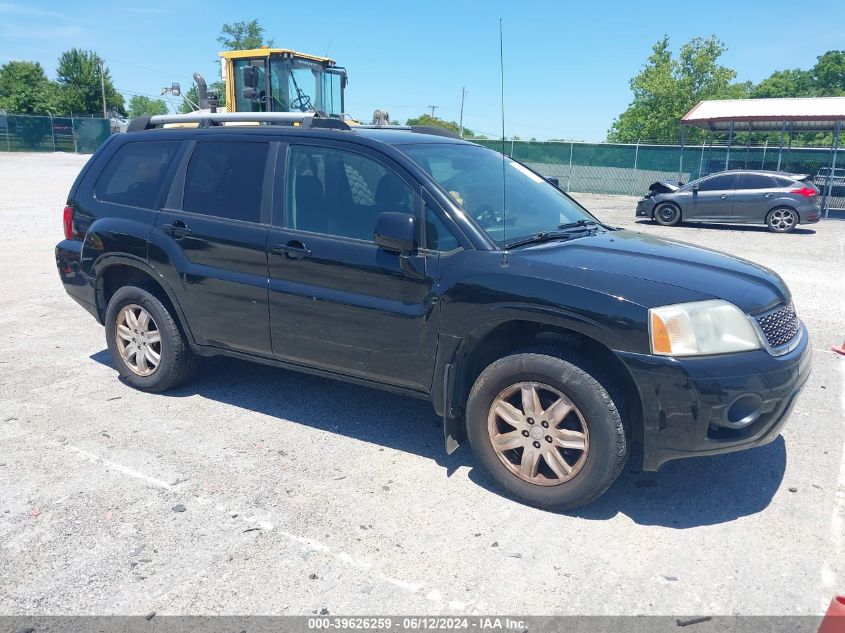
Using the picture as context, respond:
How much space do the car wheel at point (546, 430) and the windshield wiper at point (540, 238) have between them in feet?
2.17

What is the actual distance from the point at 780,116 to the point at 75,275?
2260cm

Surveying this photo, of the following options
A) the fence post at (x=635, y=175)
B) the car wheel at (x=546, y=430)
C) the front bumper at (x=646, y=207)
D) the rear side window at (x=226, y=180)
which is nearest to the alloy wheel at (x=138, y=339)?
the rear side window at (x=226, y=180)

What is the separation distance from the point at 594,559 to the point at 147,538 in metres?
2.10

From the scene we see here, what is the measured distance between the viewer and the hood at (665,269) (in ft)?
11.2

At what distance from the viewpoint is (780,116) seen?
22.0 metres

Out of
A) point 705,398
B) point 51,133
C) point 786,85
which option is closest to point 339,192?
point 705,398

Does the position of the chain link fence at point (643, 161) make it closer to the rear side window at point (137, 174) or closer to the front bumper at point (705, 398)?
the rear side window at point (137, 174)

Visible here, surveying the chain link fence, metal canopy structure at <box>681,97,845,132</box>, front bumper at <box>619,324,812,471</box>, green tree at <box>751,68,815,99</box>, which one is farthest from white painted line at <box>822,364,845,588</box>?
green tree at <box>751,68,815,99</box>

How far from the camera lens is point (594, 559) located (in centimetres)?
319

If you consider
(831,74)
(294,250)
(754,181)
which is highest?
(831,74)

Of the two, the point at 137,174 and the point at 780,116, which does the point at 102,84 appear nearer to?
the point at 780,116

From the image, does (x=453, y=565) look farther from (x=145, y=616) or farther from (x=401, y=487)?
(x=145, y=616)

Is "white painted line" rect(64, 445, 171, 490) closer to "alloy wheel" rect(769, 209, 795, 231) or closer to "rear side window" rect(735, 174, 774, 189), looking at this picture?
"alloy wheel" rect(769, 209, 795, 231)

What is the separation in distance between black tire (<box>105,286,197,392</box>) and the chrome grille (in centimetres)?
378
